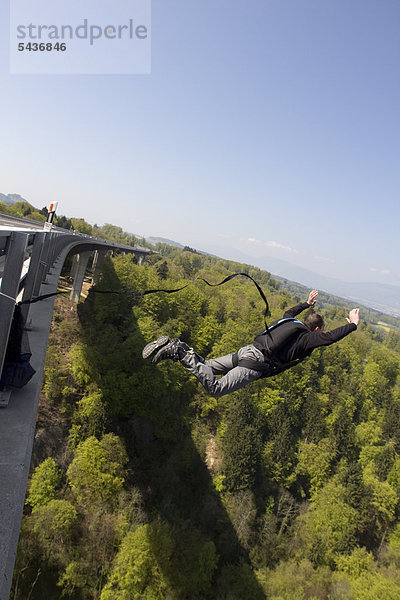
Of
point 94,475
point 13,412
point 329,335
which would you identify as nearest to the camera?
point 13,412

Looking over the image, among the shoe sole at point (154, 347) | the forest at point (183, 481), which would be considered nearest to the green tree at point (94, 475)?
the forest at point (183, 481)

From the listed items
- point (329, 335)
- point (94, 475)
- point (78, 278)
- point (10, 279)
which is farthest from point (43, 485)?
point (78, 278)

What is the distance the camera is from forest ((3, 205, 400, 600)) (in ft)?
63.2

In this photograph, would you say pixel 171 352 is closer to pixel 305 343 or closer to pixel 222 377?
pixel 222 377

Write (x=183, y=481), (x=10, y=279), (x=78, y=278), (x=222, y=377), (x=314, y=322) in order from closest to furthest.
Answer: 1. (x=10, y=279)
2. (x=222, y=377)
3. (x=314, y=322)
4. (x=183, y=481)
5. (x=78, y=278)

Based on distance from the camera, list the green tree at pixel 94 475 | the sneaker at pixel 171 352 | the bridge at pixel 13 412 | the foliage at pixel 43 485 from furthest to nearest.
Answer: the green tree at pixel 94 475 < the foliage at pixel 43 485 < the sneaker at pixel 171 352 < the bridge at pixel 13 412

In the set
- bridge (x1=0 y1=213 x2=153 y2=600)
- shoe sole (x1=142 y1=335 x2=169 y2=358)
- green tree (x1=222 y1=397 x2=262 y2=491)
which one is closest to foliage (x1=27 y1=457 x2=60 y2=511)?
green tree (x1=222 y1=397 x2=262 y2=491)

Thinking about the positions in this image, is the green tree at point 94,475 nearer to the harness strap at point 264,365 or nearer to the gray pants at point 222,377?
the gray pants at point 222,377

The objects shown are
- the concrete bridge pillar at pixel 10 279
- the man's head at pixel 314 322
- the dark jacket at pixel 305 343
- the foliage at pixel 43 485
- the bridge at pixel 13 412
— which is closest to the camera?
the bridge at pixel 13 412

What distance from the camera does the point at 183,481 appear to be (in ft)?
96.7

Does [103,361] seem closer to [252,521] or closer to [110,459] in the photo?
[110,459]

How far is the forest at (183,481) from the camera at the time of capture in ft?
63.2

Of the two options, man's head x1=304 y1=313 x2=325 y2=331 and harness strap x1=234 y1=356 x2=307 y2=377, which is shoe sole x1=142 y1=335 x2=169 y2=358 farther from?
man's head x1=304 y1=313 x2=325 y2=331

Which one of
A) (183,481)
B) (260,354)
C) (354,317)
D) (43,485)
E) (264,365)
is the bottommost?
(183,481)
